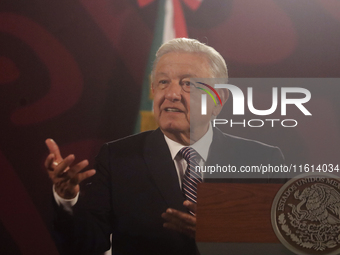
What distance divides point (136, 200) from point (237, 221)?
57cm

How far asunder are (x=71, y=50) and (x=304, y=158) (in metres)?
1.50

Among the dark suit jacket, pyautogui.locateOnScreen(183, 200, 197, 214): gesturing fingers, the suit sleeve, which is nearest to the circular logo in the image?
the dark suit jacket

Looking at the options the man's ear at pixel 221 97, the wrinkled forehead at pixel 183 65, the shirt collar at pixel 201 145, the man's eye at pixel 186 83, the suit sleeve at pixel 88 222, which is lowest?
the suit sleeve at pixel 88 222

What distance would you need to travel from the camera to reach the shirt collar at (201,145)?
1820mm

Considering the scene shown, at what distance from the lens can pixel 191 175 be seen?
5.87ft

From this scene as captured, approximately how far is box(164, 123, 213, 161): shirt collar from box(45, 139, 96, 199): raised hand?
1.55ft

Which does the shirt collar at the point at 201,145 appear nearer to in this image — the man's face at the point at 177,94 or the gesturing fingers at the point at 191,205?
the man's face at the point at 177,94

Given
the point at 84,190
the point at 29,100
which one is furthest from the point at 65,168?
the point at 29,100

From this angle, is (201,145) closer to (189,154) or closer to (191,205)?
(189,154)

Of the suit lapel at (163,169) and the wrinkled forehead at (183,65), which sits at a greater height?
the wrinkled forehead at (183,65)

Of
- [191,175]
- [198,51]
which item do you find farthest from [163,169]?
[198,51]

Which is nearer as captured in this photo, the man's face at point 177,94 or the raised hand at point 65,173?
the raised hand at point 65,173

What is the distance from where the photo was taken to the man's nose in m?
1.80

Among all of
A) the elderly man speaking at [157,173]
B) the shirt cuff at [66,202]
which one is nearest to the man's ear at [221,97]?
the elderly man speaking at [157,173]
